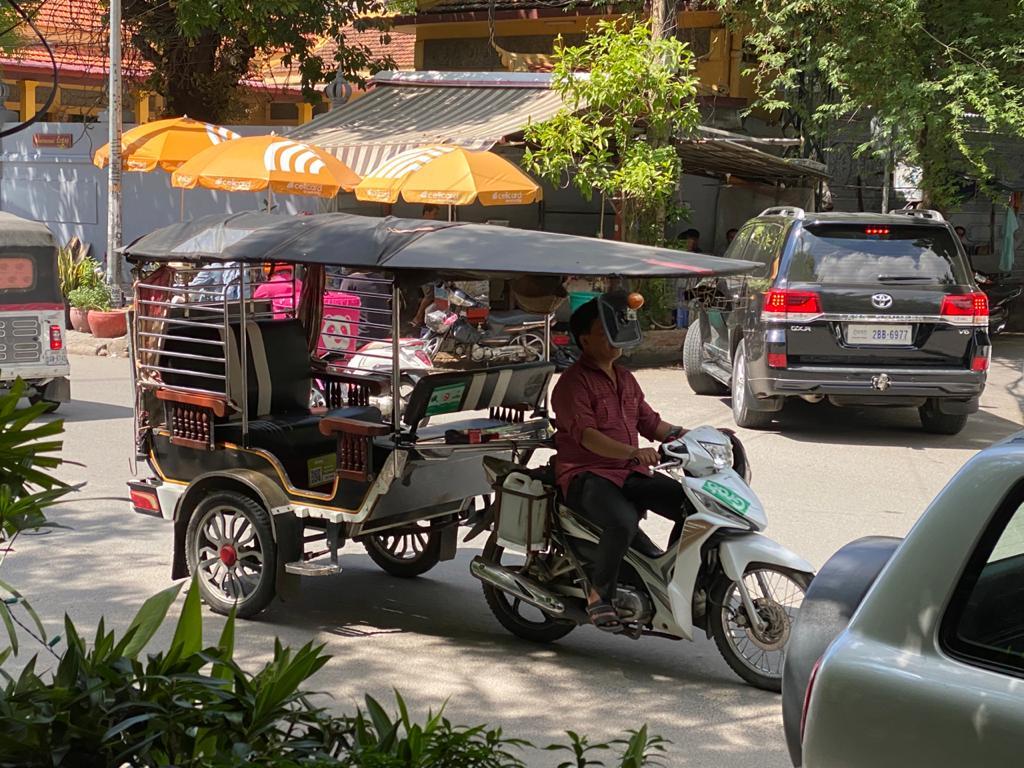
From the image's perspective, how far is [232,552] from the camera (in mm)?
6957

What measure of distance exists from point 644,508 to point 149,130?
15.5m

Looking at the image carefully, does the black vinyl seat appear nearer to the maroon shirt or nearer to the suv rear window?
the maroon shirt

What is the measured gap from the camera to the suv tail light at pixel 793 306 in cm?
1184

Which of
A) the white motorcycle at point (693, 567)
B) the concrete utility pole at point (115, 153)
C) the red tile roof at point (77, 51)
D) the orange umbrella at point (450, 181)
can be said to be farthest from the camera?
the red tile roof at point (77, 51)

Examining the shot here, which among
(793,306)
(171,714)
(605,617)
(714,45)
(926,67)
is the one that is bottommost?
(605,617)

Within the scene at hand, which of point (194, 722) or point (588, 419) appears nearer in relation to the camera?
point (194, 722)

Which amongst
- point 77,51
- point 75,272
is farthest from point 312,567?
point 77,51

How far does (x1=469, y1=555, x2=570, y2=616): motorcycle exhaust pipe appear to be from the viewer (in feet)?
20.6

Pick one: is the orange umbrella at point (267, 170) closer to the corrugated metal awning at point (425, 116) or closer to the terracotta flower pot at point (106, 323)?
the corrugated metal awning at point (425, 116)

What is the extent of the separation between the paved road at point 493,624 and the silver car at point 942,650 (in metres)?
2.47

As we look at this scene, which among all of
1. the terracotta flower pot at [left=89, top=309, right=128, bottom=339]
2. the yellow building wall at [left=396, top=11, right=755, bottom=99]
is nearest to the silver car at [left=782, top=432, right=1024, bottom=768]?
the terracotta flower pot at [left=89, top=309, right=128, bottom=339]

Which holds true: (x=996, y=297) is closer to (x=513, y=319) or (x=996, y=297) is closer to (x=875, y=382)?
(x=513, y=319)

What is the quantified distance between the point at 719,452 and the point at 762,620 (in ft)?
2.46

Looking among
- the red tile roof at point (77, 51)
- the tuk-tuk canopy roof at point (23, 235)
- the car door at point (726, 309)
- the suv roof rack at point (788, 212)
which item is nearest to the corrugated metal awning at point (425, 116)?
the red tile roof at point (77, 51)
